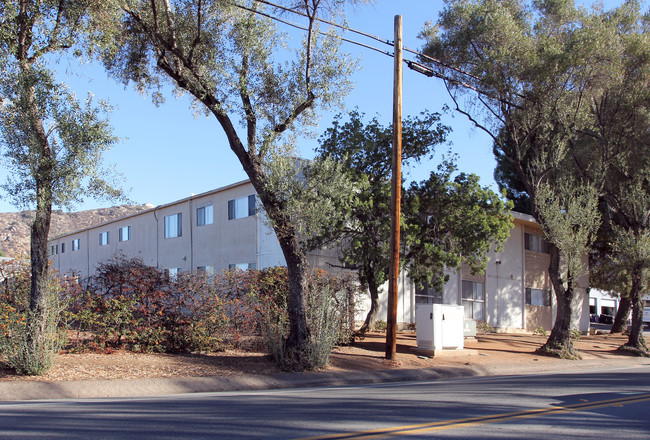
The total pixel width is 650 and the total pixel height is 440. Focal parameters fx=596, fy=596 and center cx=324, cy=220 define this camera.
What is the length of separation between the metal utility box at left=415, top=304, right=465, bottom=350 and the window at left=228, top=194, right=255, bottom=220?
9.75m

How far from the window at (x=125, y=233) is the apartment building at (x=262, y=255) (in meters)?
0.06

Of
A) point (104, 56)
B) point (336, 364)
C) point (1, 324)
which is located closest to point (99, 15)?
point (104, 56)

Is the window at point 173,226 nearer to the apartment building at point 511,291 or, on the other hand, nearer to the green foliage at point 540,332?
the apartment building at point 511,291

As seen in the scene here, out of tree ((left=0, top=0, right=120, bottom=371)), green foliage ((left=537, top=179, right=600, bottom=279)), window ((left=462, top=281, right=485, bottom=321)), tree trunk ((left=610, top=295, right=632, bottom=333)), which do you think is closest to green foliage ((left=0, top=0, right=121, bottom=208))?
tree ((left=0, top=0, right=120, bottom=371))

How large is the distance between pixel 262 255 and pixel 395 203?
9.97 meters

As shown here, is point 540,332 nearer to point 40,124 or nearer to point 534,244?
point 534,244

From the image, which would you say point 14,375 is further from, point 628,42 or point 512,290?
point 512,290

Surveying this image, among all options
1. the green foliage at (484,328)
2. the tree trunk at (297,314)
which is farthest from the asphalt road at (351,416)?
the green foliage at (484,328)

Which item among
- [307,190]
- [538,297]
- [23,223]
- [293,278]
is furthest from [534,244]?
[23,223]

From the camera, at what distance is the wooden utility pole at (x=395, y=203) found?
15.7 m

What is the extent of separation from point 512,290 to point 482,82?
13.8 meters

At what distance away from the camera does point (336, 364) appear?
50.3 feet

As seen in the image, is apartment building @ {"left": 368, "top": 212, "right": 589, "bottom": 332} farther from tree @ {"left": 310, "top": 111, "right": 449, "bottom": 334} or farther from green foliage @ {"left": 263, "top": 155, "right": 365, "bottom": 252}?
green foliage @ {"left": 263, "top": 155, "right": 365, "bottom": 252}

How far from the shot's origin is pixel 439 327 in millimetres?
18281
